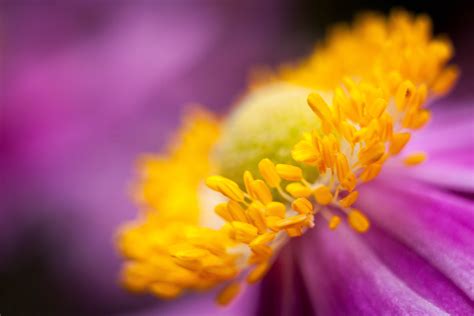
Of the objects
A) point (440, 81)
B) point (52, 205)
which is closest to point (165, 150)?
point (52, 205)

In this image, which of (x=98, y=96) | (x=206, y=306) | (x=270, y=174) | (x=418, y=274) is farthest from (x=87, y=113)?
(x=418, y=274)

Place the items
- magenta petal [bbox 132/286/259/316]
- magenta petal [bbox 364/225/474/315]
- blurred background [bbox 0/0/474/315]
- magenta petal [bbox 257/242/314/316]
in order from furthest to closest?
1. blurred background [bbox 0/0/474/315]
2. magenta petal [bbox 132/286/259/316]
3. magenta petal [bbox 257/242/314/316]
4. magenta petal [bbox 364/225/474/315]

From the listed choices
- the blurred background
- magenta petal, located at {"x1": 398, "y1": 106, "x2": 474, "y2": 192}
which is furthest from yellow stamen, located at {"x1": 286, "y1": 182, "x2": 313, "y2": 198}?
the blurred background

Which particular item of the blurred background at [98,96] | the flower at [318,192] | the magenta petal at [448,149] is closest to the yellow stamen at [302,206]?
the flower at [318,192]

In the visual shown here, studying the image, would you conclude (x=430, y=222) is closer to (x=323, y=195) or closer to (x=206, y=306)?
(x=323, y=195)

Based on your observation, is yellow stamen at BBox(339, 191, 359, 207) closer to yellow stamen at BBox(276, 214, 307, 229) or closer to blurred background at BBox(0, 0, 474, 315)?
yellow stamen at BBox(276, 214, 307, 229)

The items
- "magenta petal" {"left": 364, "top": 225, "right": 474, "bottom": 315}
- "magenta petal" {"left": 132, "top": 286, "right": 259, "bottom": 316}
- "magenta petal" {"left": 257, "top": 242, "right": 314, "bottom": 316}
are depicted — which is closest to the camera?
"magenta petal" {"left": 364, "top": 225, "right": 474, "bottom": 315}

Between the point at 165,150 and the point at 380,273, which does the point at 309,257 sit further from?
the point at 165,150

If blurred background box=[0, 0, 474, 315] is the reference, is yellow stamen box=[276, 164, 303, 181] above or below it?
below

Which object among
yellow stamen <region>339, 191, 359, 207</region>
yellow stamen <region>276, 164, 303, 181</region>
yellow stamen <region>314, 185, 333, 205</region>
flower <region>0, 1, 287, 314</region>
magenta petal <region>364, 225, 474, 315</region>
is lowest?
magenta petal <region>364, 225, 474, 315</region>
